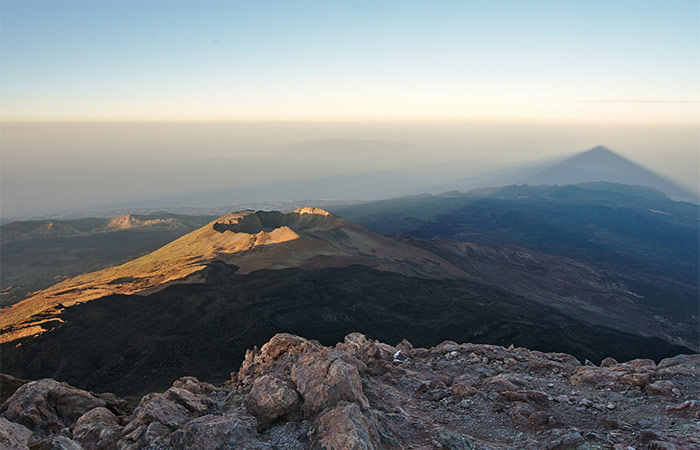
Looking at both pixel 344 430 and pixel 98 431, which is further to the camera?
pixel 98 431

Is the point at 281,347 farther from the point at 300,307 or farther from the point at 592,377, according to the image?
the point at 300,307

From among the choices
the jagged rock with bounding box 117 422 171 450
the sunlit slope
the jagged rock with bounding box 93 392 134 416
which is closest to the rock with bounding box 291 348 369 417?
the jagged rock with bounding box 117 422 171 450

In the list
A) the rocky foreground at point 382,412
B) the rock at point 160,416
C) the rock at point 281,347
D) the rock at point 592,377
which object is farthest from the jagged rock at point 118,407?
the rock at point 592,377

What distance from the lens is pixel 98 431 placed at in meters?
6.86

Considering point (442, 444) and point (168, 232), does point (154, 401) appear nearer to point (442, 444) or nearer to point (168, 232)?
point (442, 444)

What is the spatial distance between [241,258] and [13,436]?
34317 millimetres

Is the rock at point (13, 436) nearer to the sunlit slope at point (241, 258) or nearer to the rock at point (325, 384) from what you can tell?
the rock at point (325, 384)

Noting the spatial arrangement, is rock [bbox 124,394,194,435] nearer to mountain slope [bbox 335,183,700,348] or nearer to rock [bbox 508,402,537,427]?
rock [bbox 508,402,537,427]

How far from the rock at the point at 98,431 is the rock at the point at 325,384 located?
324 cm

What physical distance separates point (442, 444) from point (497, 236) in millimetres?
83575

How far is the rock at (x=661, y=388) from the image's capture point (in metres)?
7.39

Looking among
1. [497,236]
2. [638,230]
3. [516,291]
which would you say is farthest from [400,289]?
[638,230]

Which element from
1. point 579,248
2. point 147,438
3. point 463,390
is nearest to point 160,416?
point 147,438

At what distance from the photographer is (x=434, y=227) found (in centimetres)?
9050
